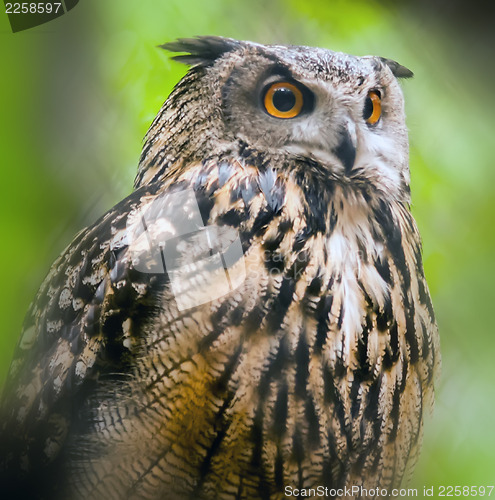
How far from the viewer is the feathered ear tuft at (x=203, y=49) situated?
1.02 m

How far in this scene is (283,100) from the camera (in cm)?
101

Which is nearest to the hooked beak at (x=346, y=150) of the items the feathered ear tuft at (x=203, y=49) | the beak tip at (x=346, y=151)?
the beak tip at (x=346, y=151)

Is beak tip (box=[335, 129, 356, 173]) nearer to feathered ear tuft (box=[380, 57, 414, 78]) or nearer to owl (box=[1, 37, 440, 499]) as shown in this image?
owl (box=[1, 37, 440, 499])

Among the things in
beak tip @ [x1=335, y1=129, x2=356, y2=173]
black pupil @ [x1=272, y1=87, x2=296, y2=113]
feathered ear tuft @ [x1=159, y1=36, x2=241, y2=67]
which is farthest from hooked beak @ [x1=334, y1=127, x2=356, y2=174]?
feathered ear tuft @ [x1=159, y1=36, x2=241, y2=67]

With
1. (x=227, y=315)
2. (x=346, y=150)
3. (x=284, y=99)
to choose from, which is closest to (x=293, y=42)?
(x=284, y=99)

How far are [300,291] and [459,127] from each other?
21.5 inches

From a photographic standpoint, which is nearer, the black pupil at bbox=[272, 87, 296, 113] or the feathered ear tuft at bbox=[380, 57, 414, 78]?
the black pupil at bbox=[272, 87, 296, 113]

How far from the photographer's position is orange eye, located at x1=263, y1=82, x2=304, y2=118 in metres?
1.01

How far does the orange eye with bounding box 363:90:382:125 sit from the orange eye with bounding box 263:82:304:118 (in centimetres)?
13

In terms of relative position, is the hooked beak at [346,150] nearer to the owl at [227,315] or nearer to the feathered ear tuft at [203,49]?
the owl at [227,315]

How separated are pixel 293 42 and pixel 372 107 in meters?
0.19

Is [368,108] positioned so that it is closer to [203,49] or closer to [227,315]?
[203,49]

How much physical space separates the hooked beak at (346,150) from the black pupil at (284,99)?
108 mm

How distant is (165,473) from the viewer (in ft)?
3.17
